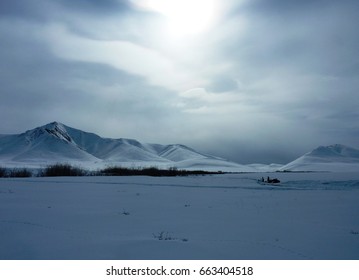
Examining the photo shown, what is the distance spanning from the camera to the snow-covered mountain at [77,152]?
388 ft

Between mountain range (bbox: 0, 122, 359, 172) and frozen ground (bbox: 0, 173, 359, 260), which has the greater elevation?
mountain range (bbox: 0, 122, 359, 172)

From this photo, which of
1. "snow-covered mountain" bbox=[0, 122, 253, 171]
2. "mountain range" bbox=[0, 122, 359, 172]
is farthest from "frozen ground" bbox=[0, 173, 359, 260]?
"snow-covered mountain" bbox=[0, 122, 253, 171]

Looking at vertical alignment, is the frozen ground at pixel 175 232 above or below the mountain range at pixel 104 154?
below

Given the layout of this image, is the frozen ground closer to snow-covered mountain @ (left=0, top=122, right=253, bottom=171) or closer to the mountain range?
the mountain range

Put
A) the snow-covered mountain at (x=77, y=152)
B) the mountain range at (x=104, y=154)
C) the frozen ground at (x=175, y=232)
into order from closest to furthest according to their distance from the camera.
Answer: the frozen ground at (x=175, y=232), the mountain range at (x=104, y=154), the snow-covered mountain at (x=77, y=152)

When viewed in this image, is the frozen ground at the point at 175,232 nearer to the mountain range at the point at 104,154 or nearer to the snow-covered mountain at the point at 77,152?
the mountain range at the point at 104,154

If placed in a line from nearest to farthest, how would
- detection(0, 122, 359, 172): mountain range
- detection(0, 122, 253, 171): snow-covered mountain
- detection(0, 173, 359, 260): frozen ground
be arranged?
1. detection(0, 173, 359, 260): frozen ground
2. detection(0, 122, 359, 172): mountain range
3. detection(0, 122, 253, 171): snow-covered mountain

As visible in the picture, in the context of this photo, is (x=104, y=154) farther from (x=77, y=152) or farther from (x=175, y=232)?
(x=175, y=232)

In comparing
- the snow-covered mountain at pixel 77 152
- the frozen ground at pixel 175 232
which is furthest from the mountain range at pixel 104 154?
the frozen ground at pixel 175 232

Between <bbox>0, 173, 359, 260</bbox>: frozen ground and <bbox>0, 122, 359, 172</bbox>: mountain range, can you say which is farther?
<bbox>0, 122, 359, 172</bbox>: mountain range

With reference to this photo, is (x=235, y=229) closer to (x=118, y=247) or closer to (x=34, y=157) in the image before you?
(x=118, y=247)

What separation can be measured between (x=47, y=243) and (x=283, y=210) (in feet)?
29.0

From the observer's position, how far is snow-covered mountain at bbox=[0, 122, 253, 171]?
388 ft

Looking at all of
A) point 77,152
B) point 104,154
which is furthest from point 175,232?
point 104,154
